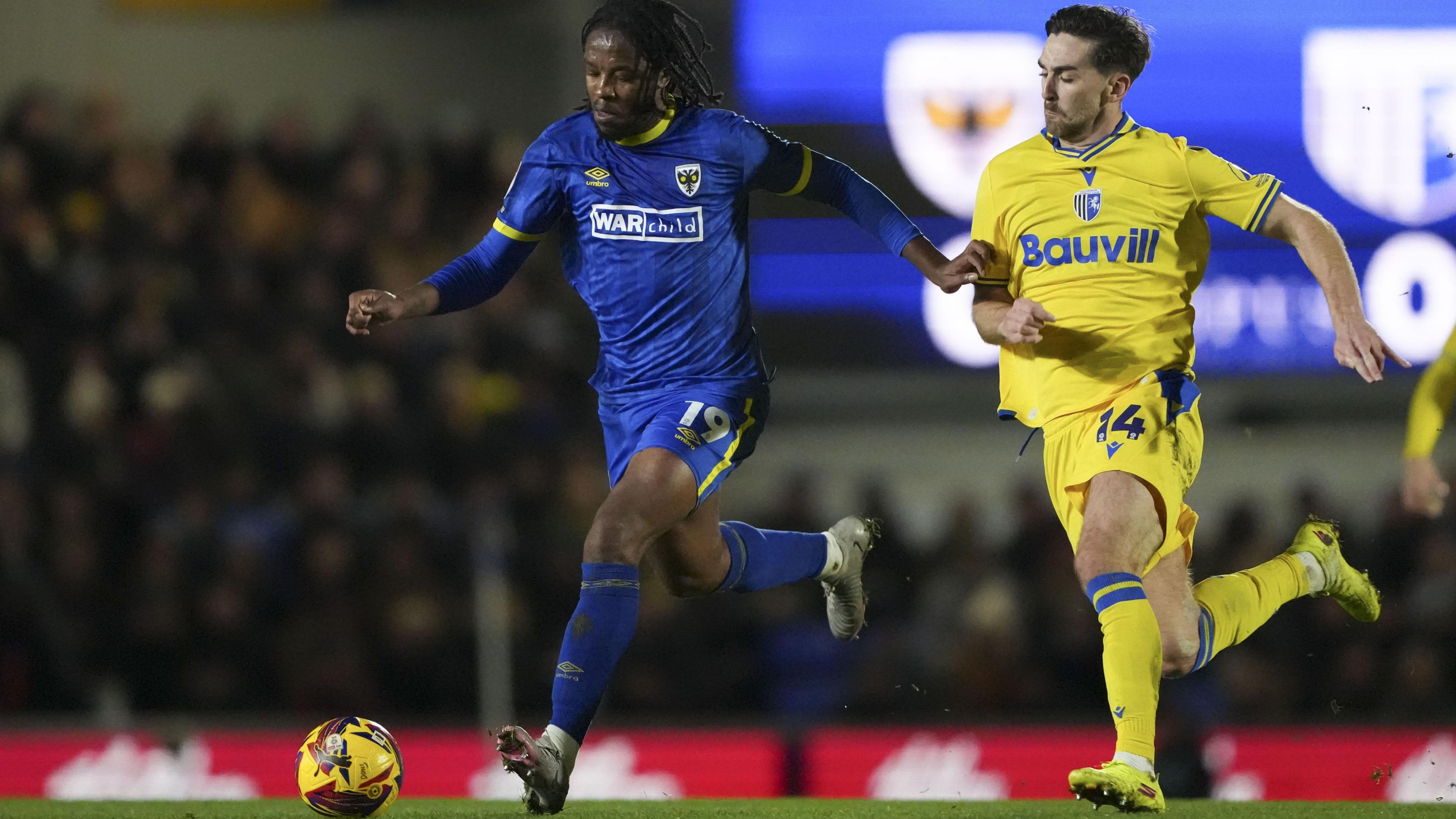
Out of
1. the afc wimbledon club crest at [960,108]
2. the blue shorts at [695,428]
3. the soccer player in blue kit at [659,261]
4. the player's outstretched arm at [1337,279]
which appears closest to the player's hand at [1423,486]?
the player's outstretched arm at [1337,279]

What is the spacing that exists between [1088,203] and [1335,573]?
172cm

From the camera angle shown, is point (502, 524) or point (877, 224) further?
point (502, 524)

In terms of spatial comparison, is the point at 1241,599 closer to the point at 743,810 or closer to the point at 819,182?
the point at 743,810

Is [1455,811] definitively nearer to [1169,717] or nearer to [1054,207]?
[1054,207]

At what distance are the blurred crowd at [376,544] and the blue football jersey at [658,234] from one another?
155 inches

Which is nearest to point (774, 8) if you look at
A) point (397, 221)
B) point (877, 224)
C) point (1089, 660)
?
point (397, 221)

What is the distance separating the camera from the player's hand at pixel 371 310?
5273 mm

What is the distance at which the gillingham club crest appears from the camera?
17.5ft

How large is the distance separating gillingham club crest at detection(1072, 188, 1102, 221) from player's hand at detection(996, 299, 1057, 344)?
446 mm

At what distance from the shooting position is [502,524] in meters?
9.83

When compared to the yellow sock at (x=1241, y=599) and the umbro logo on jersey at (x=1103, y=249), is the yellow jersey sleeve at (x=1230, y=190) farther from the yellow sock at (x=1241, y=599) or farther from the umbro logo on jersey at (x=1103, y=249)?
the yellow sock at (x=1241, y=599)

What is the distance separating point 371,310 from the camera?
529 centimetres

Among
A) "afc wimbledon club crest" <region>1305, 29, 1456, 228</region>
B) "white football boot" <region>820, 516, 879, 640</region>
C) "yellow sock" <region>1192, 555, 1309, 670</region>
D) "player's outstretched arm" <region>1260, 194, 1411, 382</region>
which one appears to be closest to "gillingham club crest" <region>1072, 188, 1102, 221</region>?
"player's outstretched arm" <region>1260, 194, 1411, 382</region>

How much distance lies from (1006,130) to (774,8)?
5.23ft
